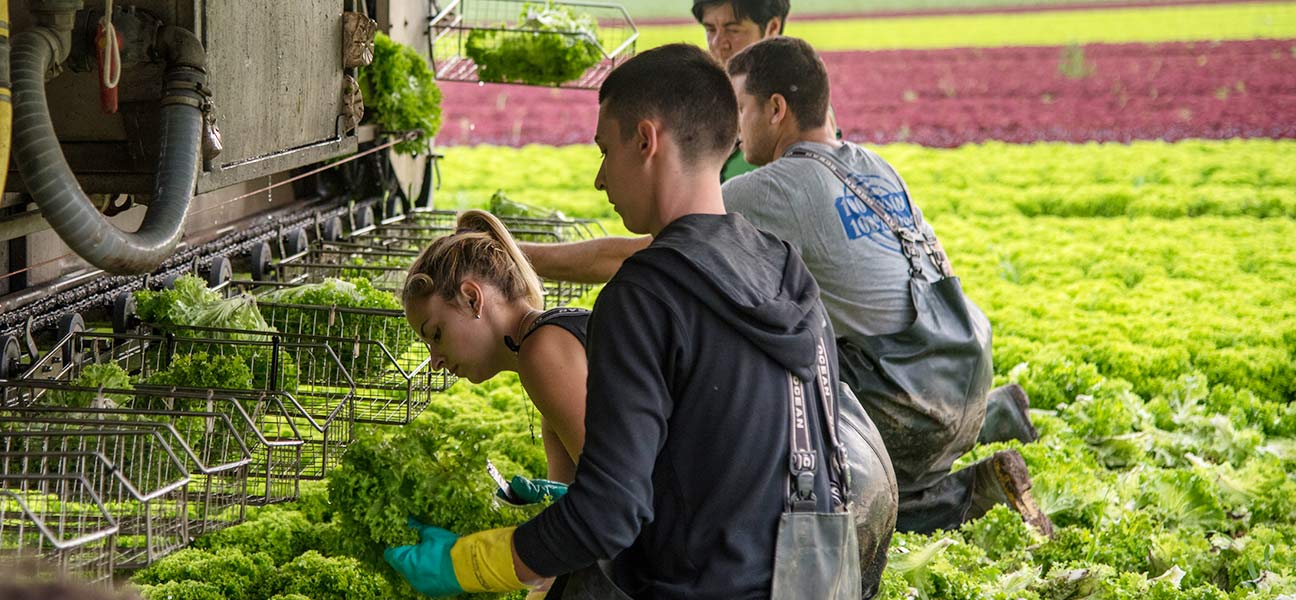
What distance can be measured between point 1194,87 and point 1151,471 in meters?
18.9

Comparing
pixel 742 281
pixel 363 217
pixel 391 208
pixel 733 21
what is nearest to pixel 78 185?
pixel 742 281

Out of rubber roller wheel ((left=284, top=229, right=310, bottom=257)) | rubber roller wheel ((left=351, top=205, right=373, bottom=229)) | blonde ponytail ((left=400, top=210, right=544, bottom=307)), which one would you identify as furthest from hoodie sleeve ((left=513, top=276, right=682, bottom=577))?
rubber roller wheel ((left=351, top=205, right=373, bottom=229))

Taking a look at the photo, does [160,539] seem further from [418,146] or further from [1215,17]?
[1215,17]

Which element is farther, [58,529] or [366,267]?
[366,267]

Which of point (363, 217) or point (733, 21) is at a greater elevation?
point (733, 21)

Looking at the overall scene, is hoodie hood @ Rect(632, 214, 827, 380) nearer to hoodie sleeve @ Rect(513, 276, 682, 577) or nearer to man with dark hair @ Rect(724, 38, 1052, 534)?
hoodie sleeve @ Rect(513, 276, 682, 577)

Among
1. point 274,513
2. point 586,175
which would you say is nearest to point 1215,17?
point 586,175

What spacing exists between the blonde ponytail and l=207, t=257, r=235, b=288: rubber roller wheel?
204 centimetres

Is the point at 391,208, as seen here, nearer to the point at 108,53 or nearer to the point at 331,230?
the point at 331,230

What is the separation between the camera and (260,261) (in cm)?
573

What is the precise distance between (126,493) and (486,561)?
97 centimetres

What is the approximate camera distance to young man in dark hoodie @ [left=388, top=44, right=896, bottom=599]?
8.11ft

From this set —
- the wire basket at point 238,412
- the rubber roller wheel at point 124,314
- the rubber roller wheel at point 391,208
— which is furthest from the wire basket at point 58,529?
the rubber roller wheel at point 391,208

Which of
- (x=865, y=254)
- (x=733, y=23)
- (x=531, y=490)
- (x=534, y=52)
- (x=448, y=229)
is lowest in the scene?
(x=531, y=490)
